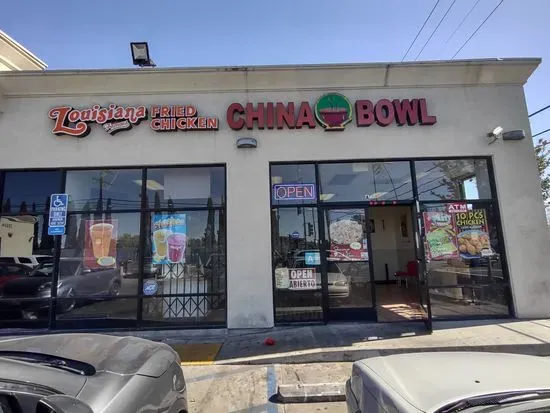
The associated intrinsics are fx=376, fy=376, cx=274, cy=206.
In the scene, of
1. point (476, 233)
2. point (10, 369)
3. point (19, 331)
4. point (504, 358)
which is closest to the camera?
point (10, 369)

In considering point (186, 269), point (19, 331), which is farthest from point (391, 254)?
point (19, 331)

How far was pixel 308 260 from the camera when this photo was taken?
818cm

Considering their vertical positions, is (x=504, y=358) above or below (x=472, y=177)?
below

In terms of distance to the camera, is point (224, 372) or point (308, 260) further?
point (308, 260)

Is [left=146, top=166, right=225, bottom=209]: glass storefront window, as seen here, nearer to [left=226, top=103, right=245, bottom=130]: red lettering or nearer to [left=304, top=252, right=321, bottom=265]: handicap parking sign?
[left=226, top=103, right=245, bottom=130]: red lettering

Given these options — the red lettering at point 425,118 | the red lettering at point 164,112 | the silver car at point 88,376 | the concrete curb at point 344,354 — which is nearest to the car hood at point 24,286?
the red lettering at point 164,112

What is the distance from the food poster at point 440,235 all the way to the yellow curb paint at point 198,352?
501cm

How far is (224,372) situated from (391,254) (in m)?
12.0

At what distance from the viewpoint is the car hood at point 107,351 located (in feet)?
7.93

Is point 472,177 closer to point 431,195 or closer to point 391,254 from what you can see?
point 431,195

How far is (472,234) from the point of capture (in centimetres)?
841

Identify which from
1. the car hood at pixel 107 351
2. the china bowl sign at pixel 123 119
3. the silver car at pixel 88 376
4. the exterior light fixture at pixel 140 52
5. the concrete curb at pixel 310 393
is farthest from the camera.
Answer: the exterior light fixture at pixel 140 52

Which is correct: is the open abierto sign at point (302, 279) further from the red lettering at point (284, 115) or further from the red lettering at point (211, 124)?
the red lettering at point (211, 124)

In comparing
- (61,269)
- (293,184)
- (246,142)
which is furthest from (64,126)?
(293,184)
